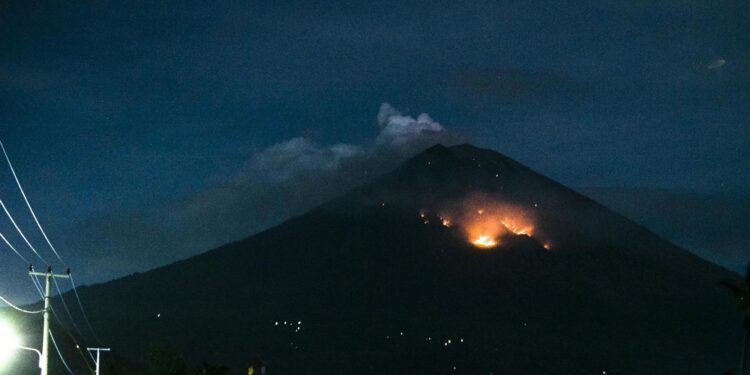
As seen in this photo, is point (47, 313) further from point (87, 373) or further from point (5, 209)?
point (87, 373)

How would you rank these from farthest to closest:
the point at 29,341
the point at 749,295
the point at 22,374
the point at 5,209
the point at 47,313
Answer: the point at 29,341 < the point at 22,374 < the point at 749,295 < the point at 47,313 < the point at 5,209

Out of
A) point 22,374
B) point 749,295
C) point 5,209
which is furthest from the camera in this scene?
point 22,374

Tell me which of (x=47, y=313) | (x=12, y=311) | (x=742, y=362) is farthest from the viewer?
(x=12, y=311)

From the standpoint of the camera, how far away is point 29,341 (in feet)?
480

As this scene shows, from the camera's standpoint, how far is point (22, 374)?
128125mm

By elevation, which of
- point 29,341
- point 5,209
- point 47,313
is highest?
point 29,341

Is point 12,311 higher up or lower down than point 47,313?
higher up

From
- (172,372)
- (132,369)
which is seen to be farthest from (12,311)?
(172,372)

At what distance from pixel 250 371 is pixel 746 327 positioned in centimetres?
3572

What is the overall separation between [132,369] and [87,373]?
3813 cm

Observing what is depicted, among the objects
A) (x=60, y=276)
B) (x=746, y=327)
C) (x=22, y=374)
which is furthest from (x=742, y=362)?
(x=22, y=374)

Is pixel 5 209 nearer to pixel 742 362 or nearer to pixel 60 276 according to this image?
pixel 60 276

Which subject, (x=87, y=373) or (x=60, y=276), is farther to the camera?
(x=87, y=373)

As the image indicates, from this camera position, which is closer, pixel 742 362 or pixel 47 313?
pixel 47 313
